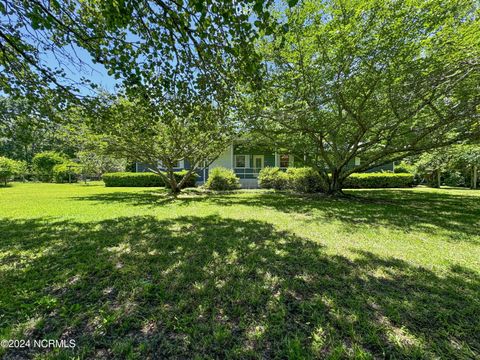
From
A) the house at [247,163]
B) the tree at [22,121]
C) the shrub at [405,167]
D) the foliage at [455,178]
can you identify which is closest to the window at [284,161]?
the house at [247,163]

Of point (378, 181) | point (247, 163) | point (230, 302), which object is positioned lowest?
point (230, 302)

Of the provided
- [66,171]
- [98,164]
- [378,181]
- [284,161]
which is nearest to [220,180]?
[284,161]

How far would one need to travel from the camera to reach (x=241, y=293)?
8.26 feet

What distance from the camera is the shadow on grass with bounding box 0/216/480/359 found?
1.81 m

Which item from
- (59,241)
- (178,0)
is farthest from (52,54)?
(59,241)

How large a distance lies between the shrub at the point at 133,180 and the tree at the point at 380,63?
1305 cm

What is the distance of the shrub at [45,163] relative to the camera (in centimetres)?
2398

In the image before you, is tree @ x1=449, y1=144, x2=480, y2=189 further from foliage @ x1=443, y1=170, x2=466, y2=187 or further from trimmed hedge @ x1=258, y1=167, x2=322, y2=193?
trimmed hedge @ x1=258, y1=167, x2=322, y2=193

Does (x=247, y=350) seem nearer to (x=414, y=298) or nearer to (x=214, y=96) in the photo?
(x=414, y=298)

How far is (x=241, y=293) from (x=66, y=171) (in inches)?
1088

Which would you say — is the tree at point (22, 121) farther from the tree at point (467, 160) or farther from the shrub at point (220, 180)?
the tree at point (467, 160)

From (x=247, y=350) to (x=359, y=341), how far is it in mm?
928

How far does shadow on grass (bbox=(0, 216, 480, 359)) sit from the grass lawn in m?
0.01

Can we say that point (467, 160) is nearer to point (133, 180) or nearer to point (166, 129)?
point (166, 129)
